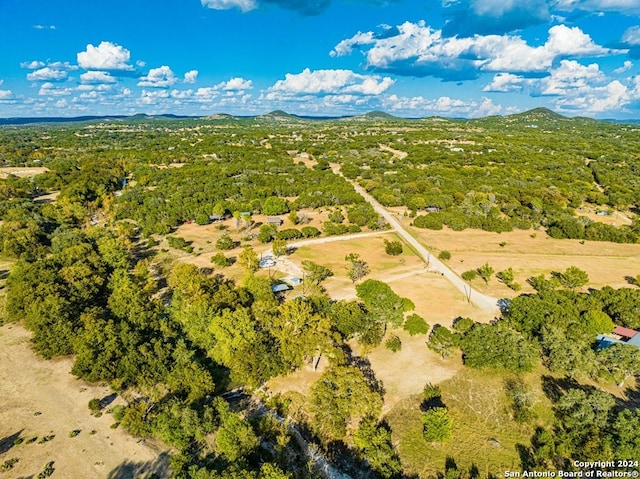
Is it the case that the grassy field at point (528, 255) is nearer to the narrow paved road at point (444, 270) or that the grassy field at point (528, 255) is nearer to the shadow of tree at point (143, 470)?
the narrow paved road at point (444, 270)

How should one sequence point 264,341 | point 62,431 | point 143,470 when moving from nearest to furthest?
point 143,470, point 62,431, point 264,341

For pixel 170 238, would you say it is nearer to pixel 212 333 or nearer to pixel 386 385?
pixel 212 333

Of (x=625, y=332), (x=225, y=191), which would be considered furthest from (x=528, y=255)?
(x=225, y=191)

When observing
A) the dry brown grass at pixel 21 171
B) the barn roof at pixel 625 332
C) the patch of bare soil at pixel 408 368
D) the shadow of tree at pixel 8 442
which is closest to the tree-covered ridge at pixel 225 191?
the dry brown grass at pixel 21 171

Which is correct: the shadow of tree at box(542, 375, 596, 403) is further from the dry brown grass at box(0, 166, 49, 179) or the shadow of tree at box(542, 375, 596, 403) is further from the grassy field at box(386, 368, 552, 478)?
the dry brown grass at box(0, 166, 49, 179)

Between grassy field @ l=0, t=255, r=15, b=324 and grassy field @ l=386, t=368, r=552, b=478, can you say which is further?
grassy field @ l=0, t=255, r=15, b=324

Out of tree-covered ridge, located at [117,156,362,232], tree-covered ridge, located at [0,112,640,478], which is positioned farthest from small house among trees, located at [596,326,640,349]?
tree-covered ridge, located at [117,156,362,232]

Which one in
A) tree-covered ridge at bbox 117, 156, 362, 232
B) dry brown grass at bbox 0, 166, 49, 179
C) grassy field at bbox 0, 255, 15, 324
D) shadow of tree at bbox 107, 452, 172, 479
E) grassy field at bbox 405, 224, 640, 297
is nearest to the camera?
shadow of tree at bbox 107, 452, 172, 479

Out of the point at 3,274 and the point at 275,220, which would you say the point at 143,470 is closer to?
the point at 3,274
